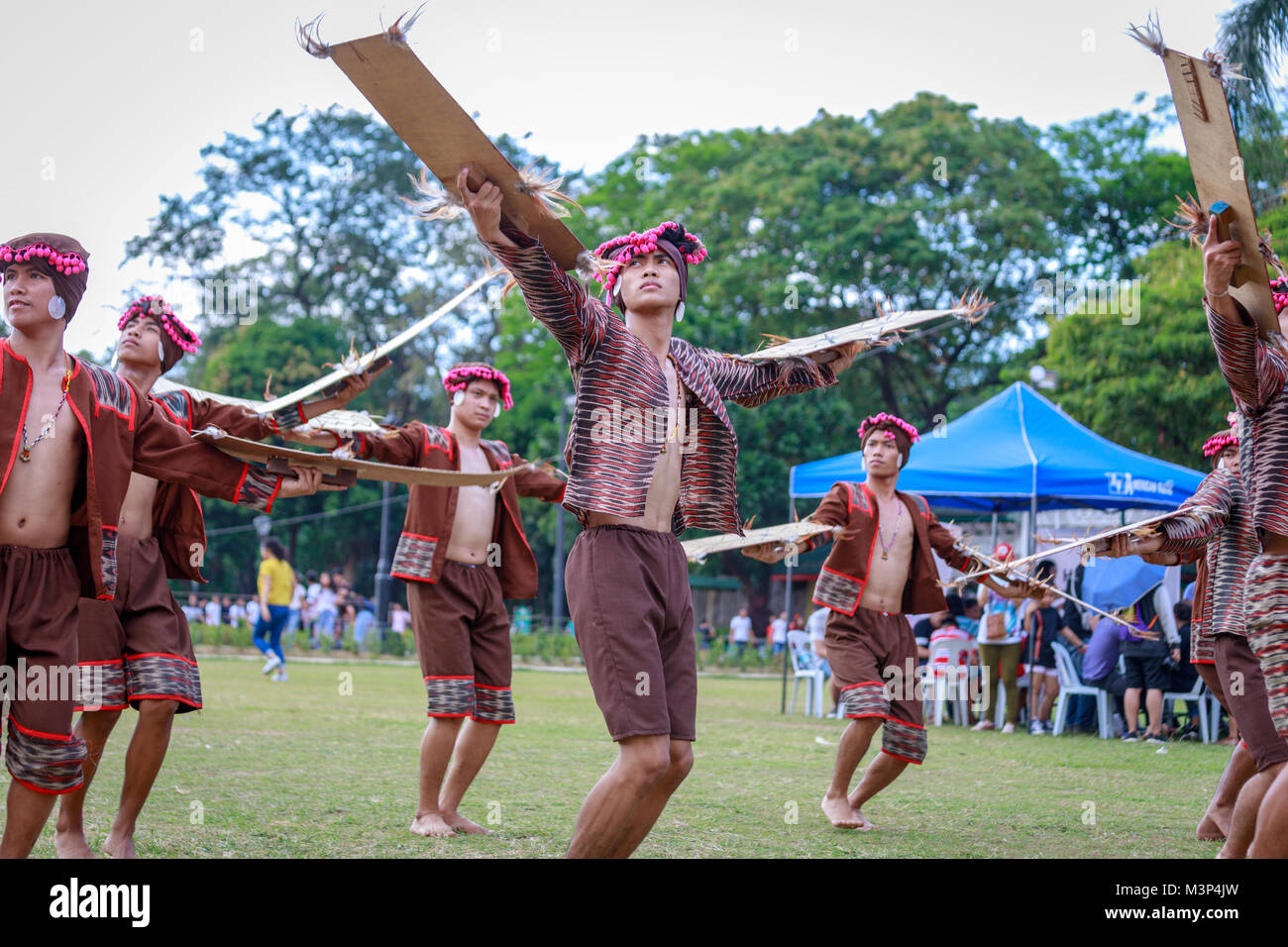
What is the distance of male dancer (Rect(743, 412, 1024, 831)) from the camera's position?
709 cm

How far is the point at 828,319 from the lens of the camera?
34.6 m

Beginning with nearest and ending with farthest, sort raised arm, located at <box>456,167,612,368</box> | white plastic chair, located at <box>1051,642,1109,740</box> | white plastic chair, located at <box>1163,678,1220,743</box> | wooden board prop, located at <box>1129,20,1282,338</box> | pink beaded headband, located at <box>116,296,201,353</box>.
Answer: raised arm, located at <box>456,167,612,368</box> < wooden board prop, located at <box>1129,20,1282,338</box> < pink beaded headband, located at <box>116,296,201,353</box> < white plastic chair, located at <box>1163,678,1220,743</box> < white plastic chair, located at <box>1051,642,1109,740</box>

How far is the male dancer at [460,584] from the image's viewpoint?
654 cm

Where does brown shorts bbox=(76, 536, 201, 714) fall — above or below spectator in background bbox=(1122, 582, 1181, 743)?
above

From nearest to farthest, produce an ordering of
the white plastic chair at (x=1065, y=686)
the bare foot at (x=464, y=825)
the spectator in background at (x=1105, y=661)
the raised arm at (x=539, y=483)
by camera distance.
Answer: the bare foot at (x=464, y=825) < the raised arm at (x=539, y=483) < the spectator in background at (x=1105, y=661) < the white plastic chair at (x=1065, y=686)

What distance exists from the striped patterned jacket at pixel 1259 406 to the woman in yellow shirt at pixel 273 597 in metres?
14.7

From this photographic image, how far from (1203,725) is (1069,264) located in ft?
77.6

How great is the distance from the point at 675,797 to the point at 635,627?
382 cm

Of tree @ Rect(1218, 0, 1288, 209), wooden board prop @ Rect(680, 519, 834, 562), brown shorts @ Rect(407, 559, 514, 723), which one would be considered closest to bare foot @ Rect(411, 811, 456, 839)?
brown shorts @ Rect(407, 559, 514, 723)

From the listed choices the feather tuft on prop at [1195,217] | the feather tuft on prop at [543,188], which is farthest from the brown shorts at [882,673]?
the feather tuft on prop at [543,188]

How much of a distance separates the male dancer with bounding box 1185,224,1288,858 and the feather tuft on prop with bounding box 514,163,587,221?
2.18 m

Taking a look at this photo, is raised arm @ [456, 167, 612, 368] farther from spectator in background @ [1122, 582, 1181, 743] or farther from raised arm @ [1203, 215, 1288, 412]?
spectator in background @ [1122, 582, 1181, 743]

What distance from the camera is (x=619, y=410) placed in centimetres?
438

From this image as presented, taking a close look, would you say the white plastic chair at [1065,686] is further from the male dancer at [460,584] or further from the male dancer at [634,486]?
the male dancer at [634,486]
